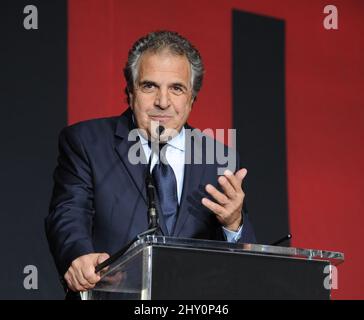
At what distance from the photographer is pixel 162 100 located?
2.25 meters

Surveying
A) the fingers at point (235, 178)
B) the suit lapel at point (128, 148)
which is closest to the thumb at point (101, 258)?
the fingers at point (235, 178)

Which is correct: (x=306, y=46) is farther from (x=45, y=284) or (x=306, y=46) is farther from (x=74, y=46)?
(x=45, y=284)

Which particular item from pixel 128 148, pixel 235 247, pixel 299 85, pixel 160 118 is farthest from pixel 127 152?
pixel 299 85

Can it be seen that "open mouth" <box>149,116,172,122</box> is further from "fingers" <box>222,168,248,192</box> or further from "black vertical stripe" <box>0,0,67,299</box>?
"black vertical stripe" <box>0,0,67,299</box>

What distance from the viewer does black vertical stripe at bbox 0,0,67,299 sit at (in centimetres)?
284

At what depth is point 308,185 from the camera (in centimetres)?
330

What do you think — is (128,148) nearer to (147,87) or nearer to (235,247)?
(147,87)

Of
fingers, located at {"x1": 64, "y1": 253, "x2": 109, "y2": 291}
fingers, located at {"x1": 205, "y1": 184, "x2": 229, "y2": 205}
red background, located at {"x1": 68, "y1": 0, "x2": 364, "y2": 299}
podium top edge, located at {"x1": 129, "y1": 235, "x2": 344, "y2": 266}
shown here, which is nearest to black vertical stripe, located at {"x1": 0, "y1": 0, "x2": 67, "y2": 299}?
red background, located at {"x1": 68, "y1": 0, "x2": 364, "y2": 299}

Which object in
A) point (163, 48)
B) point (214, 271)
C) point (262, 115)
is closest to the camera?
point (214, 271)

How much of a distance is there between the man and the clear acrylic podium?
0.71ft

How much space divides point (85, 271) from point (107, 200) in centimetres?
43

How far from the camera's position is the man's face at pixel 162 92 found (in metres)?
2.27
